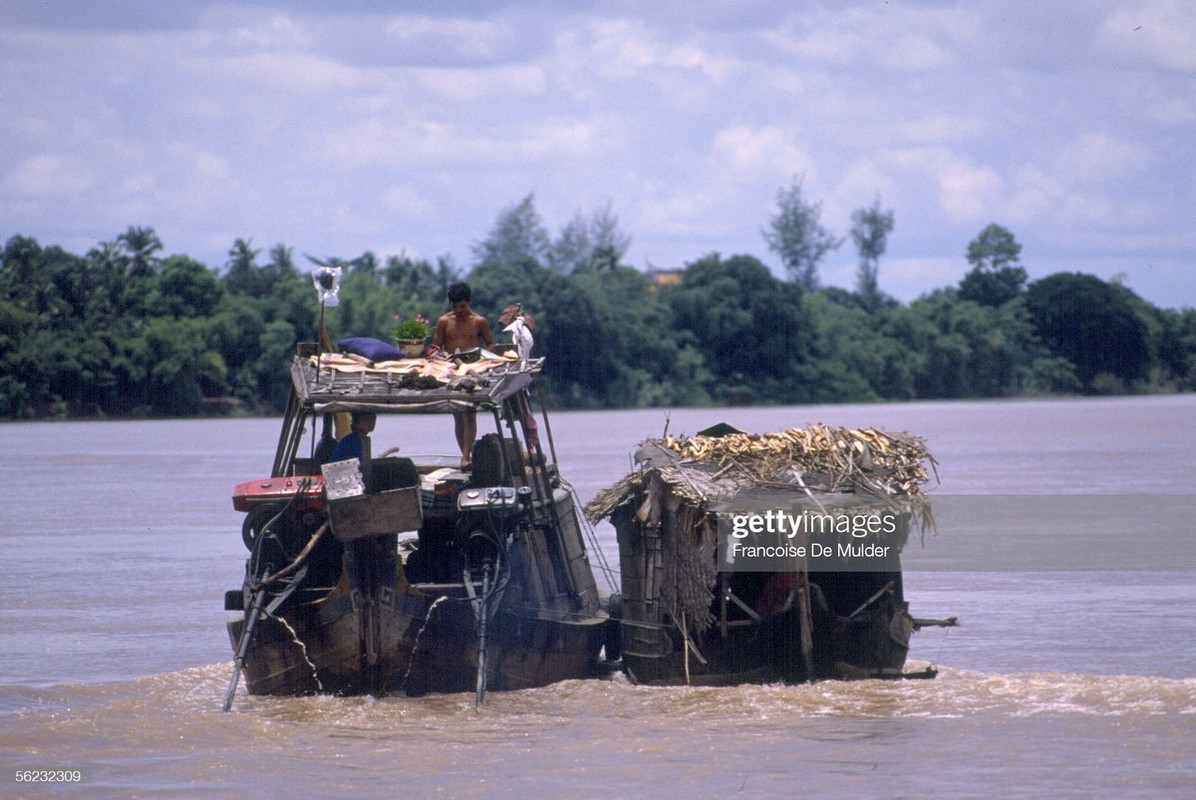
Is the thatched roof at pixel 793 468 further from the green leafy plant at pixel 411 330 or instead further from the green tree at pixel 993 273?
the green tree at pixel 993 273

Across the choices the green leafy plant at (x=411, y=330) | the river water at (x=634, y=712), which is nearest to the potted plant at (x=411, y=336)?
the green leafy plant at (x=411, y=330)

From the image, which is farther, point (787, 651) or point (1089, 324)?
point (1089, 324)

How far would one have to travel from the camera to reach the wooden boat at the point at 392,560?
42.4 feet

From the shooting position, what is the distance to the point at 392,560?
13.0 meters

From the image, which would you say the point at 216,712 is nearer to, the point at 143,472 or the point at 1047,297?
the point at 143,472

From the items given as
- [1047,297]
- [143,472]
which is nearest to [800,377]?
[1047,297]

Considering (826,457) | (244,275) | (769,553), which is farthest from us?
(244,275)

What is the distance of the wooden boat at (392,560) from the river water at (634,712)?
0.32 m
